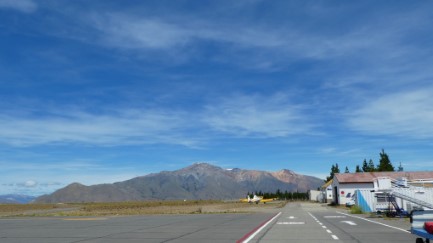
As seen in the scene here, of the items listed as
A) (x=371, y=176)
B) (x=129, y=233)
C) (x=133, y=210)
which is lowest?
(x=129, y=233)

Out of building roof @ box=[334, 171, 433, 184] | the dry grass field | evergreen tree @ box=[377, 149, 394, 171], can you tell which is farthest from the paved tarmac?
evergreen tree @ box=[377, 149, 394, 171]

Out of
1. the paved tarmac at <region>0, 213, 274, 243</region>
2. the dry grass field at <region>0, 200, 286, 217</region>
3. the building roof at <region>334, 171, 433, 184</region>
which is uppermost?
the building roof at <region>334, 171, 433, 184</region>

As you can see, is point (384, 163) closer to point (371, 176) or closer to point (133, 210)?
point (371, 176)

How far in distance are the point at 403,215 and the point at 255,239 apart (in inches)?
812

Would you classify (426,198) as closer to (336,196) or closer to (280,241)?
(280,241)

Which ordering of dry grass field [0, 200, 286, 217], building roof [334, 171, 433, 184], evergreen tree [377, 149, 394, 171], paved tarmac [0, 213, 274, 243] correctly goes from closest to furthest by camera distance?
paved tarmac [0, 213, 274, 243]
dry grass field [0, 200, 286, 217]
building roof [334, 171, 433, 184]
evergreen tree [377, 149, 394, 171]

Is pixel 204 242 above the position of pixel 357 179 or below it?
below

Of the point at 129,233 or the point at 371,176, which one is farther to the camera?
the point at 371,176

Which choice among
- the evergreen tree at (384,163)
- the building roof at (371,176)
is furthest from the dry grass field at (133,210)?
the evergreen tree at (384,163)

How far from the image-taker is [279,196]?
623 feet

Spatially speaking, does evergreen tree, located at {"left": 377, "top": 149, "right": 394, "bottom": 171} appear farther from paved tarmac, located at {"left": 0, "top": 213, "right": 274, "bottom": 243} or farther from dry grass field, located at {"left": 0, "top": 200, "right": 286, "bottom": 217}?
paved tarmac, located at {"left": 0, "top": 213, "right": 274, "bottom": 243}

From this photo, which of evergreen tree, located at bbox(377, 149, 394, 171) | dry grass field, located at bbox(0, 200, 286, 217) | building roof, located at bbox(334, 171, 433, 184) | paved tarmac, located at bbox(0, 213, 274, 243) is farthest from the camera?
evergreen tree, located at bbox(377, 149, 394, 171)

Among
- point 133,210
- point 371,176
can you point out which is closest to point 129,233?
point 133,210

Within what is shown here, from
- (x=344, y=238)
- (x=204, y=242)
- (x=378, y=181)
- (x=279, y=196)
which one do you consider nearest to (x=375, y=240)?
(x=344, y=238)
